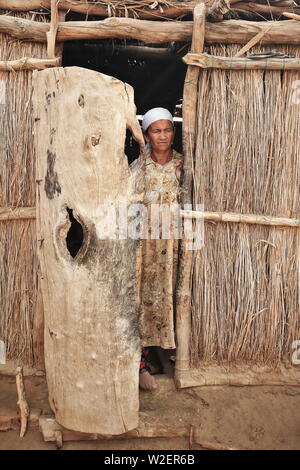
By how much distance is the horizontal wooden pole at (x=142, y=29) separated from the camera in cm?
265

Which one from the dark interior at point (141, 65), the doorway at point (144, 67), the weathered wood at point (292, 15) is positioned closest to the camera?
the weathered wood at point (292, 15)

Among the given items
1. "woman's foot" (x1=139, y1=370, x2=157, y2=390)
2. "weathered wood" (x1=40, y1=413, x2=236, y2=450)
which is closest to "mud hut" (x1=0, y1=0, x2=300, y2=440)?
"woman's foot" (x1=139, y1=370, x2=157, y2=390)

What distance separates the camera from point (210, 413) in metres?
2.58

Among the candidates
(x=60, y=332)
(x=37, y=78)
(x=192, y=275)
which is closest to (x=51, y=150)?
(x=37, y=78)

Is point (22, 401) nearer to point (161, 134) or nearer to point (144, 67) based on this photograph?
point (161, 134)

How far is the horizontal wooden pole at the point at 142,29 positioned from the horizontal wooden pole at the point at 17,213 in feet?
3.94

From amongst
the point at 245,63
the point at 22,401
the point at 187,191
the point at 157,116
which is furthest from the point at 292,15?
the point at 22,401

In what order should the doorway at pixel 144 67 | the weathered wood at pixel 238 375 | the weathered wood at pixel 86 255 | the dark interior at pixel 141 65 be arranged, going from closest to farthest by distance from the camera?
the weathered wood at pixel 86 255, the weathered wood at pixel 238 375, the doorway at pixel 144 67, the dark interior at pixel 141 65

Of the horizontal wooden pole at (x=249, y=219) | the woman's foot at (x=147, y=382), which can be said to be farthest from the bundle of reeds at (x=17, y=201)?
the horizontal wooden pole at (x=249, y=219)

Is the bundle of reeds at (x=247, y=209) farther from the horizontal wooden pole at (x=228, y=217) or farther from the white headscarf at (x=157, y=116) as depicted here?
the white headscarf at (x=157, y=116)

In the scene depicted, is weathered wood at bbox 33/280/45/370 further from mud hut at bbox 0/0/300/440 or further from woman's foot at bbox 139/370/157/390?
woman's foot at bbox 139/370/157/390

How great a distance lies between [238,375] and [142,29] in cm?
260

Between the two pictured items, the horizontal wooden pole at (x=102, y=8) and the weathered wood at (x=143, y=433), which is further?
the horizontal wooden pole at (x=102, y=8)

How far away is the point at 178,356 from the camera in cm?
290
